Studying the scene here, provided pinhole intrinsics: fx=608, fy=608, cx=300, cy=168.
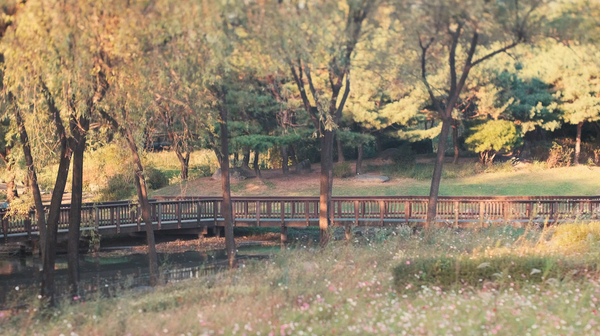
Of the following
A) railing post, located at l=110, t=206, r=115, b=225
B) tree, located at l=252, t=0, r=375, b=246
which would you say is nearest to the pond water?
railing post, located at l=110, t=206, r=115, b=225

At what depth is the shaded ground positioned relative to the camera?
33281mm

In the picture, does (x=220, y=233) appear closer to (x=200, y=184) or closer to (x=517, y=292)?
(x=200, y=184)

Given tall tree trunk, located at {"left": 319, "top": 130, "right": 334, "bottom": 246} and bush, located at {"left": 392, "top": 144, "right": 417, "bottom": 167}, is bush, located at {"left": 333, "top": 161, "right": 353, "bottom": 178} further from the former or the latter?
tall tree trunk, located at {"left": 319, "top": 130, "right": 334, "bottom": 246}

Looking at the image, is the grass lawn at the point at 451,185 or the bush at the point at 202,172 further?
the bush at the point at 202,172

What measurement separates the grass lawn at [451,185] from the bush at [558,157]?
0.85 meters

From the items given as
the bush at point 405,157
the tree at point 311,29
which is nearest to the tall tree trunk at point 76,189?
the tree at point 311,29

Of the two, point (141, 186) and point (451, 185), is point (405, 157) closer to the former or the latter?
point (451, 185)

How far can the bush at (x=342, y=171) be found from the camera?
3734cm

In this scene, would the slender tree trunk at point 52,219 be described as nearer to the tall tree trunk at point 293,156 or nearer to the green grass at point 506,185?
the green grass at point 506,185

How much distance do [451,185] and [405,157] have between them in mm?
6370

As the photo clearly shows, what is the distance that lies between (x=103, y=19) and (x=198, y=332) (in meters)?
5.46

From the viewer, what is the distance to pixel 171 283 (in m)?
11.5

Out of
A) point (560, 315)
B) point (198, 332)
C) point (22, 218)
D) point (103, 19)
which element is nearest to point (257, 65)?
point (103, 19)

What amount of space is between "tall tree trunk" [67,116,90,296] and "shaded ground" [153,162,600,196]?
19.2 metres
